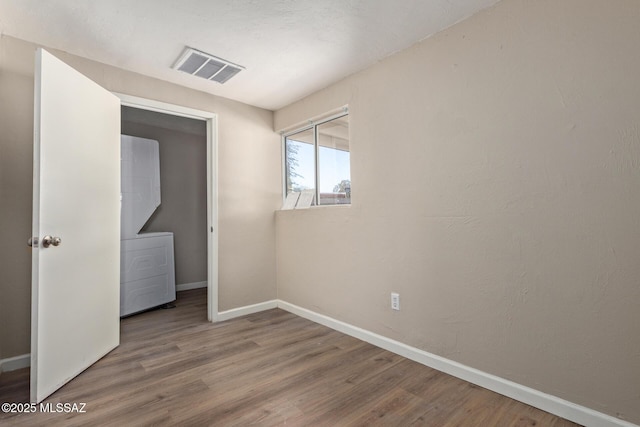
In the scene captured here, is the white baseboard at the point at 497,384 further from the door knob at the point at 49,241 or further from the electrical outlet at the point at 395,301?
the door knob at the point at 49,241

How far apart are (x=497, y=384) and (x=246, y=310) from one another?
237cm

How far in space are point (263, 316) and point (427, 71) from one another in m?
2.71

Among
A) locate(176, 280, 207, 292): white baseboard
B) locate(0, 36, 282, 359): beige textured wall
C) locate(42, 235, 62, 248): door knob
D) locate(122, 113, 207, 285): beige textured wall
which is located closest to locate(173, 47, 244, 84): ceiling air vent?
locate(0, 36, 282, 359): beige textured wall

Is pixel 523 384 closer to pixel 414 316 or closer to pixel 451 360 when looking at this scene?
pixel 451 360

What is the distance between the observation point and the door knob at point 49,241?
1.75m

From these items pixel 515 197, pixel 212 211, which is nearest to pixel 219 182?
pixel 212 211

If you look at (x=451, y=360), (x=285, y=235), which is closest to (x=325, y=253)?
(x=285, y=235)

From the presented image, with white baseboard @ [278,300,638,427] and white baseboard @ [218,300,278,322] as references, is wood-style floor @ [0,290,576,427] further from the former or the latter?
white baseboard @ [218,300,278,322]

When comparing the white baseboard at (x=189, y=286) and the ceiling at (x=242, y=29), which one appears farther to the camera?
the white baseboard at (x=189, y=286)

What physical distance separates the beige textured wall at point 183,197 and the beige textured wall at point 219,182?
1.40 meters

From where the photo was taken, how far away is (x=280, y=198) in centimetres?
362

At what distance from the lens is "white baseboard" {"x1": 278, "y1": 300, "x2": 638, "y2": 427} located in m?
1.47

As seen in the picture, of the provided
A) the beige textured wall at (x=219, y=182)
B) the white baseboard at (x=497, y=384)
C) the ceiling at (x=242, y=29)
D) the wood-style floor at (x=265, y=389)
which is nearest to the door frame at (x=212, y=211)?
the beige textured wall at (x=219, y=182)

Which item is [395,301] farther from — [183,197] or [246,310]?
[183,197]
